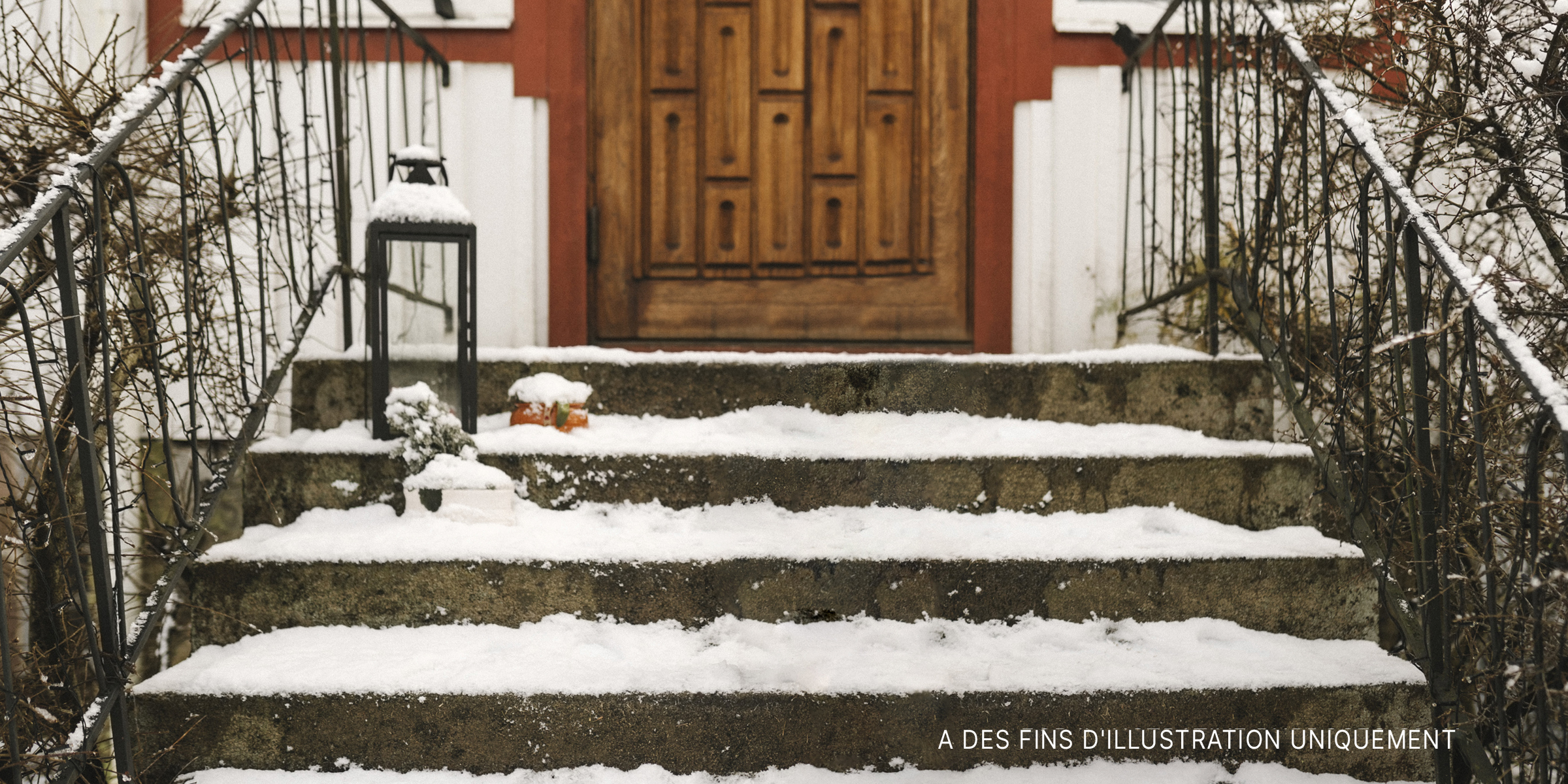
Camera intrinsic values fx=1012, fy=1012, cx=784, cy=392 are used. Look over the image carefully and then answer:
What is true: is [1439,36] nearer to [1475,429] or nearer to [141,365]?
[1475,429]

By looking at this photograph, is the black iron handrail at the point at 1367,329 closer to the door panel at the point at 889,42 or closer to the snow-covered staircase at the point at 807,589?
the snow-covered staircase at the point at 807,589

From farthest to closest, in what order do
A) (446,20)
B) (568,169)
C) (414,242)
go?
(568,169) → (446,20) → (414,242)

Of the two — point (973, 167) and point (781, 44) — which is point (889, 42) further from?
point (973, 167)

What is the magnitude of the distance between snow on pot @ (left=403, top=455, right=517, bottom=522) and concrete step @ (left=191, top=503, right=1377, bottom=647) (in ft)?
0.21

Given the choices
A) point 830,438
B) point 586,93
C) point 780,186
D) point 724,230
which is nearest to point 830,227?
point 780,186

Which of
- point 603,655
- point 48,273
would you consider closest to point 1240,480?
point 603,655

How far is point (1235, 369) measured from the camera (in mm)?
2594

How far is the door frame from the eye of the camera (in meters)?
3.48

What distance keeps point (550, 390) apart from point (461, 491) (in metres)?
0.40

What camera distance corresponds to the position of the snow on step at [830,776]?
1721mm

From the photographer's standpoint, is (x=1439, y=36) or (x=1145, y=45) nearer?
(x=1439, y=36)

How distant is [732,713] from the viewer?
68.6 inches

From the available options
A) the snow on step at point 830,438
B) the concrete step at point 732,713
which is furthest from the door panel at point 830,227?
the concrete step at point 732,713

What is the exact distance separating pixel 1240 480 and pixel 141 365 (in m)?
Answer: 2.46
